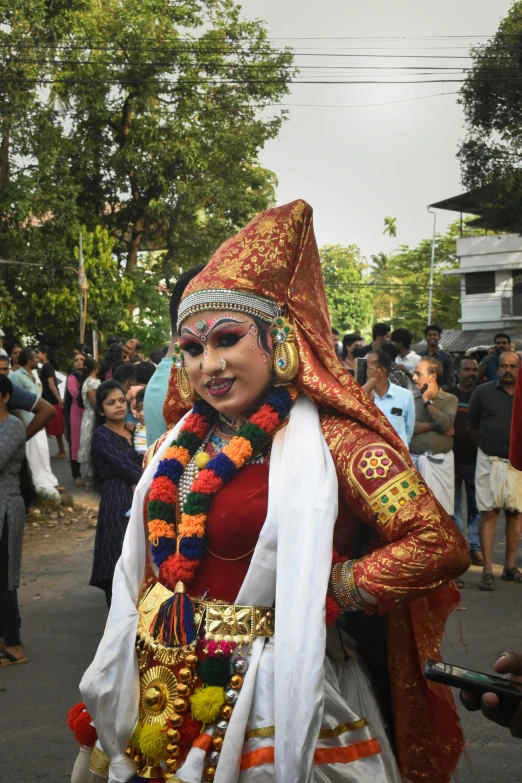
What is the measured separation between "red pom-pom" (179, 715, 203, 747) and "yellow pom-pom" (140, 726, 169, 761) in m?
0.05

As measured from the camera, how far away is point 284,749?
2410mm

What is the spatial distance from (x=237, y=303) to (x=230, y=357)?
0.54ft

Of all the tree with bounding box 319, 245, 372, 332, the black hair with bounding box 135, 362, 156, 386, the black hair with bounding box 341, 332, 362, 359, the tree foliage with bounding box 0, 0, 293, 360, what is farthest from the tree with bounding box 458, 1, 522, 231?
the tree with bounding box 319, 245, 372, 332

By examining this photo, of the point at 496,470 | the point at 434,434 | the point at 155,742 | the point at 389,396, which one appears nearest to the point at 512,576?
the point at 496,470

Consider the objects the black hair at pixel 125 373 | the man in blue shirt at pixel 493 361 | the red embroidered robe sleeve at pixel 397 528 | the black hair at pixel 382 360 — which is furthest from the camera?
the man in blue shirt at pixel 493 361

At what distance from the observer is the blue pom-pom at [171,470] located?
2.95m

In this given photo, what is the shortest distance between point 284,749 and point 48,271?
28177 millimetres

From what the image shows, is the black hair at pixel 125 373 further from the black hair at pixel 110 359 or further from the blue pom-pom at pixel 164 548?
the blue pom-pom at pixel 164 548

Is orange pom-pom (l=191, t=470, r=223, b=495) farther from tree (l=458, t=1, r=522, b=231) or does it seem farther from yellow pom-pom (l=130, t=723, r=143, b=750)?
tree (l=458, t=1, r=522, b=231)

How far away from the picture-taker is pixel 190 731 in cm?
259

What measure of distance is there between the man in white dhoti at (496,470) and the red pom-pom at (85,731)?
5312 mm

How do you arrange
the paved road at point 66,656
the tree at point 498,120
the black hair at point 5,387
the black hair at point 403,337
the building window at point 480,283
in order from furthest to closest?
the building window at point 480,283 → the tree at point 498,120 → the black hair at point 403,337 → the black hair at point 5,387 → the paved road at point 66,656

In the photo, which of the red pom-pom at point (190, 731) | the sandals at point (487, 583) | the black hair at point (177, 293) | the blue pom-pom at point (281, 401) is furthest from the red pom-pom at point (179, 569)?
the sandals at point (487, 583)

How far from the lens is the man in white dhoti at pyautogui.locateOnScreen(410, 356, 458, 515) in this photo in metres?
8.15
